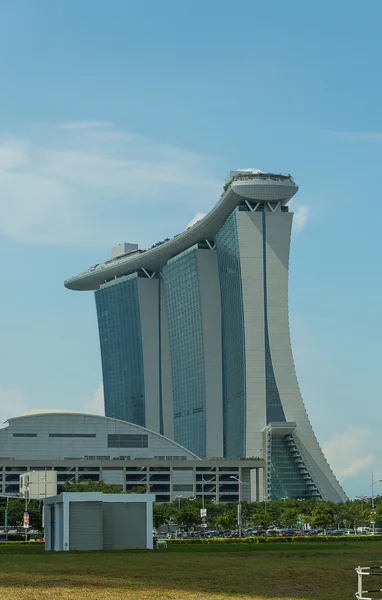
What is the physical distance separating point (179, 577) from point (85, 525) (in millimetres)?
37154

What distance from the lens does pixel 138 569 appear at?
53.3 metres

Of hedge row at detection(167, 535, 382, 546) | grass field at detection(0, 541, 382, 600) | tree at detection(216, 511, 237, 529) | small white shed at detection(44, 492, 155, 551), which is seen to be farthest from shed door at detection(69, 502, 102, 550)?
tree at detection(216, 511, 237, 529)

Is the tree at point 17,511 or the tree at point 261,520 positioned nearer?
the tree at point 261,520

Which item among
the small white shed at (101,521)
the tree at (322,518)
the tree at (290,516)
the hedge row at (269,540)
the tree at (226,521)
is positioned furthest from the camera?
the tree at (290,516)

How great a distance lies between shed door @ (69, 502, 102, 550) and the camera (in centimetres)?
8294

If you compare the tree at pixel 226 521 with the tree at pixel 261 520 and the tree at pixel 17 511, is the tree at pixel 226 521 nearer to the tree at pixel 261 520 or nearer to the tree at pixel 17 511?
the tree at pixel 261 520

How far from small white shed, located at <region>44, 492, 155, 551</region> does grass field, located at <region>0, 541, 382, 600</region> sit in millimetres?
17028

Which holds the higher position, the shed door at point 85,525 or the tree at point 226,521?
the shed door at point 85,525

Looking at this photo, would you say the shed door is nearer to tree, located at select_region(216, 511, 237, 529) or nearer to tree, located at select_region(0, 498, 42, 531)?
tree, located at select_region(216, 511, 237, 529)

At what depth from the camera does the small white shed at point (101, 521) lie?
273 ft

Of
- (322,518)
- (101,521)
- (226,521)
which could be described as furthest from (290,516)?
(101,521)

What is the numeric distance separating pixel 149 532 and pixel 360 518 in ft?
262

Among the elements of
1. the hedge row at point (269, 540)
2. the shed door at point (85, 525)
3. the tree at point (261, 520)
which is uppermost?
the shed door at point (85, 525)

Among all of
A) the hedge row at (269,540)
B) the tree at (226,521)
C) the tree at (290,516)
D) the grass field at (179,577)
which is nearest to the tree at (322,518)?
the tree at (226,521)
